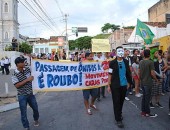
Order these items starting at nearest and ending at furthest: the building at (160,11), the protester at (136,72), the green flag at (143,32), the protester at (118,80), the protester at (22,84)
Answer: the protester at (22,84) < the protester at (118,80) < the protester at (136,72) < the green flag at (143,32) < the building at (160,11)

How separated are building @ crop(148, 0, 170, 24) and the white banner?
38597 mm

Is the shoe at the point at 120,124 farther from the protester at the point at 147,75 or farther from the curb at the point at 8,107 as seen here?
the curb at the point at 8,107

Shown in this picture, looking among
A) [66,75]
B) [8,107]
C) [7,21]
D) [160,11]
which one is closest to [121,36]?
[160,11]

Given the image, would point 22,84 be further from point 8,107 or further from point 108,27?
point 108,27

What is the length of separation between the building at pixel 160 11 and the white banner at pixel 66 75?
38.6 metres

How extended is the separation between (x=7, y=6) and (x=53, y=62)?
3855 inches

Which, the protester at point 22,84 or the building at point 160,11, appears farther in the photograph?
the building at point 160,11

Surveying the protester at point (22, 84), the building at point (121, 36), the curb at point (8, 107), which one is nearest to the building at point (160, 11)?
the building at point (121, 36)

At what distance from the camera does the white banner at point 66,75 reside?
9.68 meters

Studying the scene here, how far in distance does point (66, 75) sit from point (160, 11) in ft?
143

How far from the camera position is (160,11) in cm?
5141

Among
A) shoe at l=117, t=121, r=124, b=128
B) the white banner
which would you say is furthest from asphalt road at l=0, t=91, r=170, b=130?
the white banner

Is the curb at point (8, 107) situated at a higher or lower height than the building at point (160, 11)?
lower

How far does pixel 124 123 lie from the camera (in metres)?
8.60
